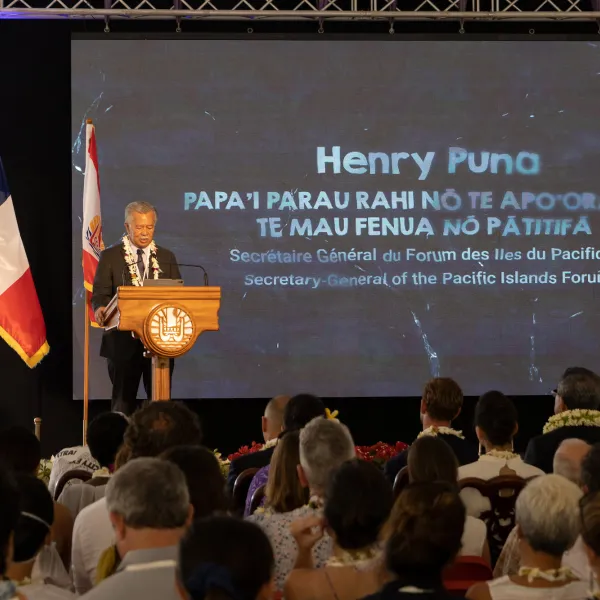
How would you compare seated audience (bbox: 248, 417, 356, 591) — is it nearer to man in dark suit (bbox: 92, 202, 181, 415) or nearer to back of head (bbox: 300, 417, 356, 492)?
back of head (bbox: 300, 417, 356, 492)

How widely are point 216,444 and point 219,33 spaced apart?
297cm

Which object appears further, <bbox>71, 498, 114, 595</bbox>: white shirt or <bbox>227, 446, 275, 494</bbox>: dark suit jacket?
<bbox>227, 446, 275, 494</bbox>: dark suit jacket

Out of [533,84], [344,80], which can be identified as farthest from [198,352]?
[533,84]

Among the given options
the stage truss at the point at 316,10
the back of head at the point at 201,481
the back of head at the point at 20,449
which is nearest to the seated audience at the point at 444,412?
the back of head at the point at 20,449

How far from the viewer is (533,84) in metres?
8.44

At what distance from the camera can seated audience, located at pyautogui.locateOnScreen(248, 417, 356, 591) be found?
2.88 meters

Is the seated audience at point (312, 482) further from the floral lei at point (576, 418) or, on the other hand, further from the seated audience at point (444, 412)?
the floral lei at point (576, 418)

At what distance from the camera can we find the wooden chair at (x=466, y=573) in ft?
10.0

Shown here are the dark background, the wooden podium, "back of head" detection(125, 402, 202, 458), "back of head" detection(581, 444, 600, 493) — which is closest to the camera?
"back of head" detection(581, 444, 600, 493)

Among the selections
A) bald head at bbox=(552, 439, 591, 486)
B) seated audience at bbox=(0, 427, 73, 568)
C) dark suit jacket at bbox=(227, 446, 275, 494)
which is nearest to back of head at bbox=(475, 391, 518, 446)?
bald head at bbox=(552, 439, 591, 486)

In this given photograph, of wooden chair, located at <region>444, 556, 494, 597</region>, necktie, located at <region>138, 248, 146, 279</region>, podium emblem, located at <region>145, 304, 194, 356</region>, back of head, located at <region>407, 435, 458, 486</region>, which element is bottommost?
wooden chair, located at <region>444, 556, 494, 597</region>

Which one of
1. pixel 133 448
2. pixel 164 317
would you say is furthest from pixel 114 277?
pixel 133 448

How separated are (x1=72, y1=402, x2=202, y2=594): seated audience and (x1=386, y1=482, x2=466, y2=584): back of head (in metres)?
1.03

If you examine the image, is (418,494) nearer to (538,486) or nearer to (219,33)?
(538,486)
